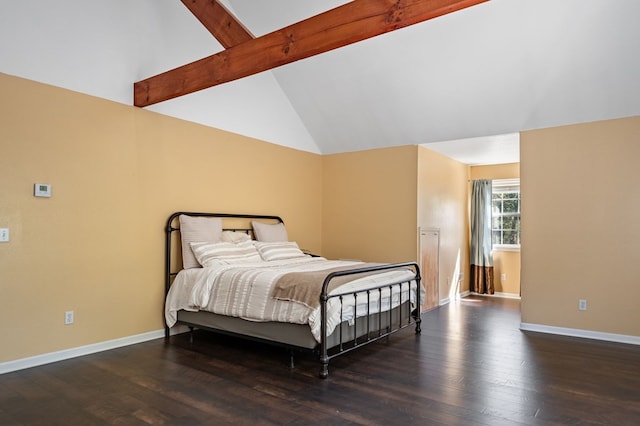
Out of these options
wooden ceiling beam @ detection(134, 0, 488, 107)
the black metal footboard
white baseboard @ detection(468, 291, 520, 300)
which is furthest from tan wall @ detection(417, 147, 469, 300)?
wooden ceiling beam @ detection(134, 0, 488, 107)

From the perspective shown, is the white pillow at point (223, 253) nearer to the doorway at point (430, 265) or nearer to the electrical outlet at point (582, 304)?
the doorway at point (430, 265)

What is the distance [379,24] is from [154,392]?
2902 mm

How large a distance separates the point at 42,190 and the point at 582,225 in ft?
17.6

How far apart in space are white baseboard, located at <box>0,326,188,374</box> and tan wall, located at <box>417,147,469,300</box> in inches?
145

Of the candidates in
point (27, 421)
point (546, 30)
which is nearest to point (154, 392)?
point (27, 421)

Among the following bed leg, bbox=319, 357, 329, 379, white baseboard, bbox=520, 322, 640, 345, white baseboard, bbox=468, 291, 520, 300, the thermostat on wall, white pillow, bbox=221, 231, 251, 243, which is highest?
the thermostat on wall

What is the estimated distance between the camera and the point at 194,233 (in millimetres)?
4461

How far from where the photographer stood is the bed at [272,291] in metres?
3.28

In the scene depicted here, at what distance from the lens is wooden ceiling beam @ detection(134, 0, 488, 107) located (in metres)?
2.56

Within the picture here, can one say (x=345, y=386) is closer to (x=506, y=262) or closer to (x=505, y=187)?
(x=506, y=262)

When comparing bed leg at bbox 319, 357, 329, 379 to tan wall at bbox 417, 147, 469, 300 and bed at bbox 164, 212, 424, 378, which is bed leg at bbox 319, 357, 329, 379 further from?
tan wall at bbox 417, 147, 469, 300

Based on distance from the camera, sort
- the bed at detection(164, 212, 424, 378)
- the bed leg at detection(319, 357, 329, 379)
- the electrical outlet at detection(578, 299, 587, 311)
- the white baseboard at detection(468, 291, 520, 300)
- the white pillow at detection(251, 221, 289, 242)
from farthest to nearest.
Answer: the white baseboard at detection(468, 291, 520, 300)
the white pillow at detection(251, 221, 289, 242)
the electrical outlet at detection(578, 299, 587, 311)
the bed at detection(164, 212, 424, 378)
the bed leg at detection(319, 357, 329, 379)

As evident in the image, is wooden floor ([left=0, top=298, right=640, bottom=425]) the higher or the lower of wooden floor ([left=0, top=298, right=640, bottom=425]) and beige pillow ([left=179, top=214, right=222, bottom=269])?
the lower

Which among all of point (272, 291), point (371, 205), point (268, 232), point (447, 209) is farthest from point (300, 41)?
point (447, 209)
